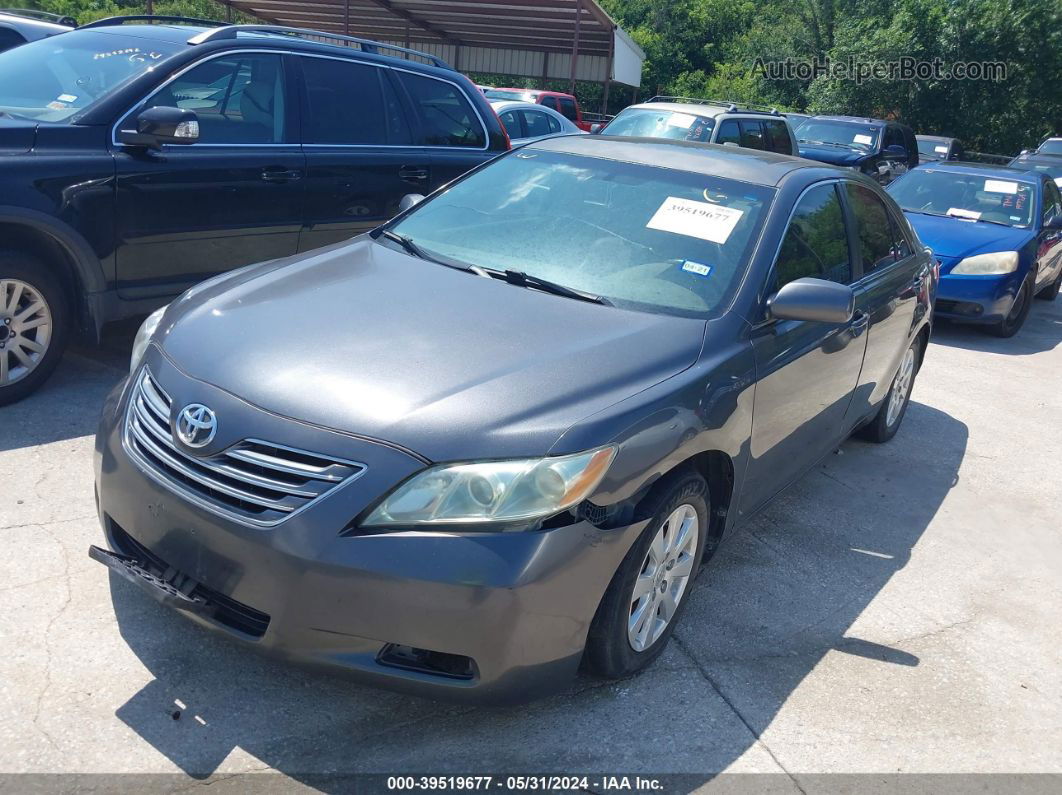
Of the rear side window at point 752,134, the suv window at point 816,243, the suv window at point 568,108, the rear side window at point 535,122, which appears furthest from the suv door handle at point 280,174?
the suv window at point 568,108

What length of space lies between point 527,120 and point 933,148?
9.47 meters

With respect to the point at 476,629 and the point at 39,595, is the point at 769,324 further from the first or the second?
the point at 39,595

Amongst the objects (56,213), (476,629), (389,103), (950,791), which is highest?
(389,103)

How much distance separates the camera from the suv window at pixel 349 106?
19.3 ft

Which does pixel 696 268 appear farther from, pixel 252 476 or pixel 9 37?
pixel 9 37

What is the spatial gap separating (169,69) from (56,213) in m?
1.05

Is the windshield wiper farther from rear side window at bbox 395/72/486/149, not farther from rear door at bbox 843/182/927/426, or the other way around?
rear side window at bbox 395/72/486/149

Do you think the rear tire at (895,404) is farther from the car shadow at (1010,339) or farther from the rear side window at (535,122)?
the rear side window at (535,122)

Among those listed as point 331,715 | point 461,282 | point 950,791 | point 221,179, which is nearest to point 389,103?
point 221,179

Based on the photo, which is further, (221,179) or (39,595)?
(221,179)

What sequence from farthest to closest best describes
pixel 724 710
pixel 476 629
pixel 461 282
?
1. pixel 461 282
2. pixel 724 710
3. pixel 476 629

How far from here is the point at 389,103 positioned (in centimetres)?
635

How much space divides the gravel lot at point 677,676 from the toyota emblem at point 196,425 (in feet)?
2.28

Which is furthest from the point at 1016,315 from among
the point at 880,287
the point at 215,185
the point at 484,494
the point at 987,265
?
the point at 484,494
